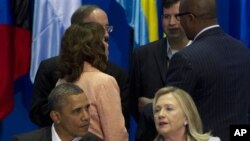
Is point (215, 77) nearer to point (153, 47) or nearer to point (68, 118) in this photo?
point (68, 118)

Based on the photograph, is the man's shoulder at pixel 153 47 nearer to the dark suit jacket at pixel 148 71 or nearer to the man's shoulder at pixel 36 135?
the dark suit jacket at pixel 148 71

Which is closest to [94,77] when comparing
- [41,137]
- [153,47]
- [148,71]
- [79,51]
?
[79,51]

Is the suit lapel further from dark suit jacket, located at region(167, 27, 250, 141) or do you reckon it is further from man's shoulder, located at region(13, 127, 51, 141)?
man's shoulder, located at region(13, 127, 51, 141)

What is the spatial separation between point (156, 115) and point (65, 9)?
1846mm

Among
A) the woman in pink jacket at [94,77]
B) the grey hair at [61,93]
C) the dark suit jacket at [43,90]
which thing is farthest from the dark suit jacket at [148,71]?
the grey hair at [61,93]

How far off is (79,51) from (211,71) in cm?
67

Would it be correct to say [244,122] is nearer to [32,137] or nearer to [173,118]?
[173,118]

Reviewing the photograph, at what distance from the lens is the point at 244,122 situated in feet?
11.1

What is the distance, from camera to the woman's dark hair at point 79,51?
Answer: 3326 mm

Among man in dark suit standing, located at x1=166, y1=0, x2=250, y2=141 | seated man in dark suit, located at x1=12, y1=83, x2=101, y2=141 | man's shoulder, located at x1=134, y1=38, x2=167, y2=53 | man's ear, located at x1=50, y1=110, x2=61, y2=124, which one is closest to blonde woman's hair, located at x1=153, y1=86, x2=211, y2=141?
man in dark suit standing, located at x1=166, y1=0, x2=250, y2=141

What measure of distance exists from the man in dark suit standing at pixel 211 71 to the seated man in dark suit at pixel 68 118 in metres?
0.47

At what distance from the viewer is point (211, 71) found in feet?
10.5

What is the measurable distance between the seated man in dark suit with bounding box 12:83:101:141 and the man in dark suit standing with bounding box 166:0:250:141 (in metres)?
0.47

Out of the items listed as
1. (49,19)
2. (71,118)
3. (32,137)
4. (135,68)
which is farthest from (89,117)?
(49,19)
